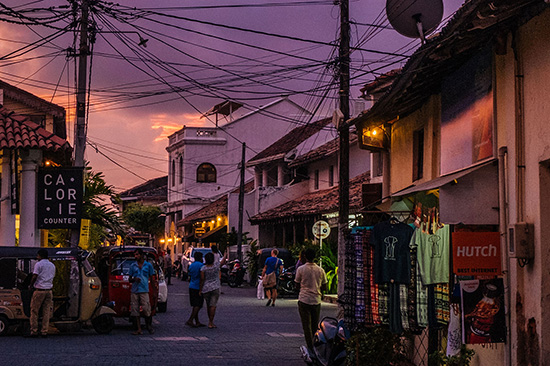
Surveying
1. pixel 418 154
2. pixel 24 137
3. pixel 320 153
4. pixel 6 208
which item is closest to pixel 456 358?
pixel 418 154

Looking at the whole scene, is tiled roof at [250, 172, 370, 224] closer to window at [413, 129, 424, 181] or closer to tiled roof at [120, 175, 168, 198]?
window at [413, 129, 424, 181]

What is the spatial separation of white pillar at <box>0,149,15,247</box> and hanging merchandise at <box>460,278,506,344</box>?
50.3 ft

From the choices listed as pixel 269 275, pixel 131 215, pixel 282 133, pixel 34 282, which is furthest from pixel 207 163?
pixel 34 282

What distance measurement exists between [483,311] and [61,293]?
12730 millimetres

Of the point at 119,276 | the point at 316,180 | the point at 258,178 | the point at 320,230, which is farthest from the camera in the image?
the point at 258,178

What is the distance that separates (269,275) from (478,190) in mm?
19759

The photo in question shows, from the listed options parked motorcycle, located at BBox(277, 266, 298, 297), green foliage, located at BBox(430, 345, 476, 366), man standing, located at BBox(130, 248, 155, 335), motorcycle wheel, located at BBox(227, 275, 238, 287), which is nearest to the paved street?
man standing, located at BBox(130, 248, 155, 335)

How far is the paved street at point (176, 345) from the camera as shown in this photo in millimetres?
14566

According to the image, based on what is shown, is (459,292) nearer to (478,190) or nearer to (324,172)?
(478,190)

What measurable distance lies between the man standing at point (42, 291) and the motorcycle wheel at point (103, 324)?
1.20 meters

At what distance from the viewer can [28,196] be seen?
2320 cm

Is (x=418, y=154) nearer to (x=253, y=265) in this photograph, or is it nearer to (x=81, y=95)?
(x=81, y=95)

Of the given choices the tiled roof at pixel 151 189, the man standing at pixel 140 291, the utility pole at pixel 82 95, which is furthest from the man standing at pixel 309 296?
the tiled roof at pixel 151 189

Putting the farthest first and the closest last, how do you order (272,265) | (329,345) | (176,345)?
(272,265)
(176,345)
(329,345)
